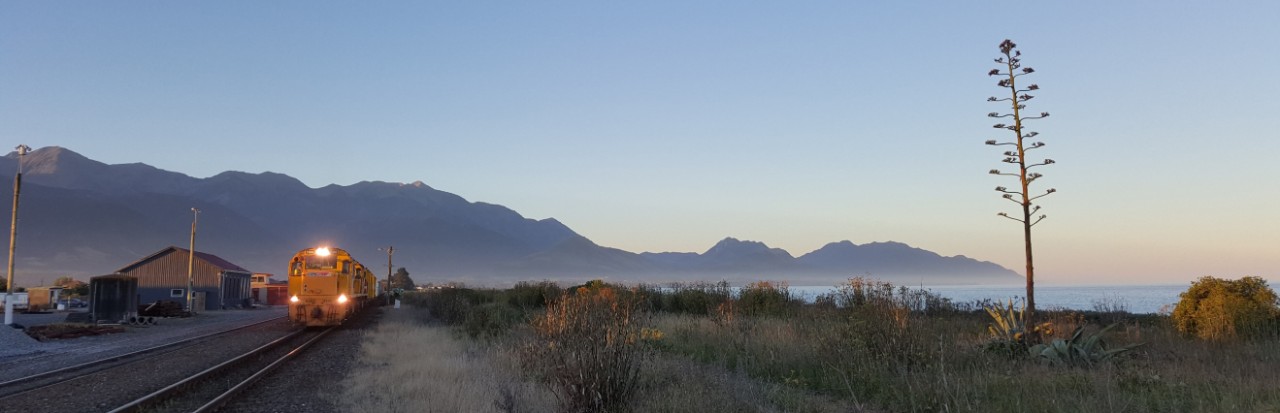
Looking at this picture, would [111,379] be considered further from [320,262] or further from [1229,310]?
[1229,310]

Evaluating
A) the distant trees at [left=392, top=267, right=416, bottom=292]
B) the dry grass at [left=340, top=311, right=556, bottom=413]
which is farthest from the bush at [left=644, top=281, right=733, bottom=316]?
the distant trees at [left=392, top=267, right=416, bottom=292]

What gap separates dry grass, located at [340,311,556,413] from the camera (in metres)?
9.98

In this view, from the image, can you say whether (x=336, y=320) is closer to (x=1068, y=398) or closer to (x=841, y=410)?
(x=841, y=410)

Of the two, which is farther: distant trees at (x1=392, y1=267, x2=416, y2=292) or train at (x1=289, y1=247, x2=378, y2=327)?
distant trees at (x1=392, y1=267, x2=416, y2=292)

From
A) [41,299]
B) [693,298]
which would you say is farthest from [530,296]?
[41,299]

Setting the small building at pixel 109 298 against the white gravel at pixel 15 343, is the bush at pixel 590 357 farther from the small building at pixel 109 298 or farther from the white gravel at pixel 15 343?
the small building at pixel 109 298

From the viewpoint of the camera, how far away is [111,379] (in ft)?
48.0

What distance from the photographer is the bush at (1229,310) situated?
13977 millimetres

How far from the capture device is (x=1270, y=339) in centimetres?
1311

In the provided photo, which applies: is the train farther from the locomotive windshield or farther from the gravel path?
the gravel path

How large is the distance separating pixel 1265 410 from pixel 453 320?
27566 mm

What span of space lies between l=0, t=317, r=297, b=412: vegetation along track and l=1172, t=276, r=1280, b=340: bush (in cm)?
1969

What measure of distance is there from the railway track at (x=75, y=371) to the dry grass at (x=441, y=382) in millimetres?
5554

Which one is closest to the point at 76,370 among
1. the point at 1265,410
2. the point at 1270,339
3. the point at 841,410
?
the point at 841,410
